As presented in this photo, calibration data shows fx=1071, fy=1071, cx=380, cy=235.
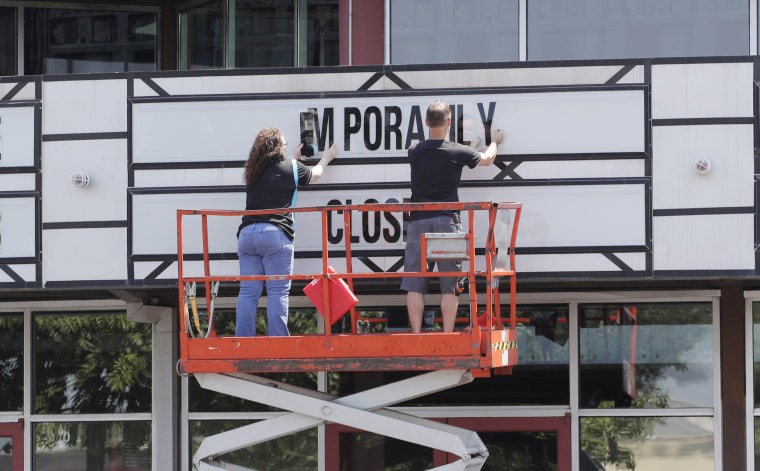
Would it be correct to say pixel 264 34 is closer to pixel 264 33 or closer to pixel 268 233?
pixel 264 33

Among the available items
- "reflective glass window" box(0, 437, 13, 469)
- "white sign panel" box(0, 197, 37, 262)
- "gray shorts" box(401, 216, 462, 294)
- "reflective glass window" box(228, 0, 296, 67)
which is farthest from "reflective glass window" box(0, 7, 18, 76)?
"gray shorts" box(401, 216, 462, 294)

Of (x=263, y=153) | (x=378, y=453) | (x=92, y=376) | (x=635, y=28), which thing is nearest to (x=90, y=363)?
(x=92, y=376)

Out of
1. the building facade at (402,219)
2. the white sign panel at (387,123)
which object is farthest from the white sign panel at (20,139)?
the white sign panel at (387,123)

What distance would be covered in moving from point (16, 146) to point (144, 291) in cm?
163

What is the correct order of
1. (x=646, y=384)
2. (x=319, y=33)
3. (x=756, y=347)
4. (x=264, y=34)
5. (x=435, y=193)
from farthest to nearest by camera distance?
(x=264, y=34)
(x=319, y=33)
(x=646, y=384)
(x=756, y=347)
(x=435, y=193)

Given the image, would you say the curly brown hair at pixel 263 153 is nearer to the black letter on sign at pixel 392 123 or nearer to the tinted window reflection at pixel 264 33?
the black letter on sign at pixel 392 123

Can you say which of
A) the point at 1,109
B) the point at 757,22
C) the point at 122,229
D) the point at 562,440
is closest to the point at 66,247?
the point at 122,229

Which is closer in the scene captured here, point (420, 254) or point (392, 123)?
point (420, 254)

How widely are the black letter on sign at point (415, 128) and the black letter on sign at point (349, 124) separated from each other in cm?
40

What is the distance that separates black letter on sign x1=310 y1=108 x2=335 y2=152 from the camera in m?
8.62

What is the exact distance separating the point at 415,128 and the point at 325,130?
28.7 inches

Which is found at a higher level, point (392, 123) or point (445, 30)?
point (445, 30)

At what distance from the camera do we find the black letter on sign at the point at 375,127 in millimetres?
8578

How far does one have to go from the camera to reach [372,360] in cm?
725
